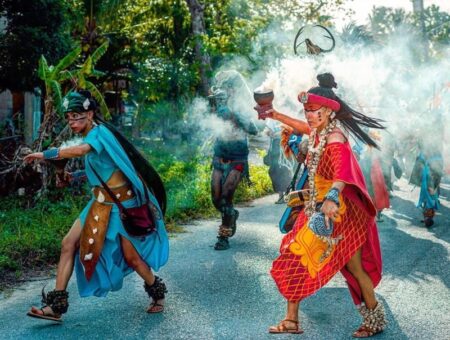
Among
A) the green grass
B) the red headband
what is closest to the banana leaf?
the green grass

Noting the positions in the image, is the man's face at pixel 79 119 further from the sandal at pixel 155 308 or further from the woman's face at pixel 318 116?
the woman's face at pixel 318 116

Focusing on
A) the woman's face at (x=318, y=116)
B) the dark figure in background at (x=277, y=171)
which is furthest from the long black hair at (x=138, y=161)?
the dark figure in background at (x=277, y=171)

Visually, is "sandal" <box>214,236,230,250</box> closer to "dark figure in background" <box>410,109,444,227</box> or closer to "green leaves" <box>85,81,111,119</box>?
"dark figure in background" <box>410,109,444,227</box>

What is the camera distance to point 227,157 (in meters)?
8.37

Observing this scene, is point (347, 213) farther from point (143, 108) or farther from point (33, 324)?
point (143, 108)

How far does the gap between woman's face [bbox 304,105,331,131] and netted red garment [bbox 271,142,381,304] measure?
0.19 metres

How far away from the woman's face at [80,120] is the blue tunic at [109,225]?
0.10 meters

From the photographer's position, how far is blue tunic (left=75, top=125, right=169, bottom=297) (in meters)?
5.25

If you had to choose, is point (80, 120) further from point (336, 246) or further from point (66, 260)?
point (336, 246)

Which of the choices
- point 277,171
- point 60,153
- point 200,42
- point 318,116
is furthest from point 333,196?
point 200,42

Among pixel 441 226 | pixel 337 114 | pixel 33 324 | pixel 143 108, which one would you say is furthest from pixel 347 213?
pixel 143 108

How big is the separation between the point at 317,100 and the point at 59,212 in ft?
19.7

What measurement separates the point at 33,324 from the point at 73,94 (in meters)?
1.77

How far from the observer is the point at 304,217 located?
5090 millimetres
